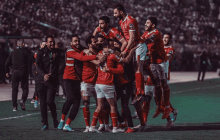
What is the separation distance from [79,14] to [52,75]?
1430 inches

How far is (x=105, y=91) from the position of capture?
915 cm

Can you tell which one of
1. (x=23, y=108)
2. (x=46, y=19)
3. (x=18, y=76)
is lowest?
(x=23, y=108)

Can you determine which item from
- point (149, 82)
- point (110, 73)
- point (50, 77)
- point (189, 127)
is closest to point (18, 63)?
point (50, 77)

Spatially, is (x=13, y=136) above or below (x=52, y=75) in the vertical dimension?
below

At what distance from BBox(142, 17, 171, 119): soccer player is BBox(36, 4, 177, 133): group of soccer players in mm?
20

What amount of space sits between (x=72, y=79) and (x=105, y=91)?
88cm

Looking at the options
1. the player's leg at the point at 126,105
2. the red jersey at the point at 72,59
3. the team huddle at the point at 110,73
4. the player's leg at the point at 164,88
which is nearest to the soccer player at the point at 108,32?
the team huddle at the point at 110,73

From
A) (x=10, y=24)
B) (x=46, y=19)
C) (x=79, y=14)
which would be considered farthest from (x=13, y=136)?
(x=79, y=14)

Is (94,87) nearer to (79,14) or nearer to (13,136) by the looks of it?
(13,136)

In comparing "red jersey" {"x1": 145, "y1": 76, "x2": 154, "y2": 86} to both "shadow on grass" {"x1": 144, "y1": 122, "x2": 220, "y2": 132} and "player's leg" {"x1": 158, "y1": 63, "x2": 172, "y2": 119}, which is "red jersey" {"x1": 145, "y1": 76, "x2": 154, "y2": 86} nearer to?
"player's leg" {"x1": 158, "y1": 63, "x2": 172, "y2": 119}

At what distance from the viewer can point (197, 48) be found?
155 ft

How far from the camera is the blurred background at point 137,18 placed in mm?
38719

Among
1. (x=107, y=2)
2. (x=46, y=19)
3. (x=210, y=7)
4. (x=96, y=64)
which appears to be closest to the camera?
(x=96, y=64)

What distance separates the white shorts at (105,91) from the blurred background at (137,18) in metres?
22.8
